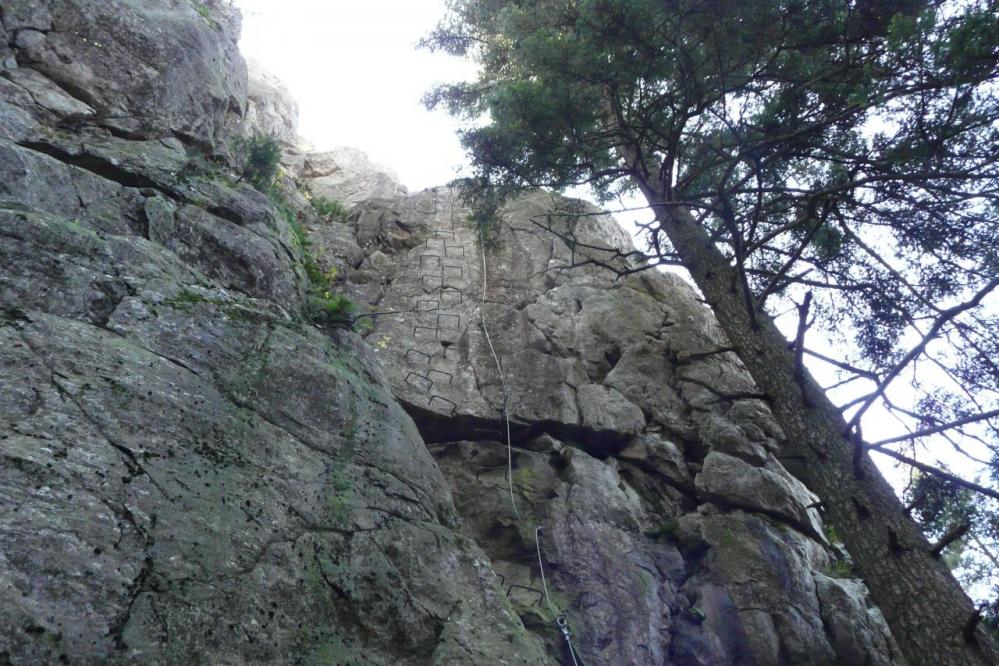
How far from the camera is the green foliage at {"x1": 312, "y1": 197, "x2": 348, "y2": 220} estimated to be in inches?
505

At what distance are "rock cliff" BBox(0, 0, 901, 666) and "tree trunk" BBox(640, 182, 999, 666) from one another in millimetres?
512

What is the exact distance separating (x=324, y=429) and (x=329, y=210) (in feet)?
25.7

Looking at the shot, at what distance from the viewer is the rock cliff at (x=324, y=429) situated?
4.18 metres

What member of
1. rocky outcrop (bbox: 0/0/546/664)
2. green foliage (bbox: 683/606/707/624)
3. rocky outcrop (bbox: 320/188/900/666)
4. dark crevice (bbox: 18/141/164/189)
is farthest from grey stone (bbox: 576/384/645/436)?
dark crevice (bbox: 18/141/164/189)

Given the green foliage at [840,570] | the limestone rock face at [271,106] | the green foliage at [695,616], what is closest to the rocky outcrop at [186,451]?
the green foliage at [695,616]

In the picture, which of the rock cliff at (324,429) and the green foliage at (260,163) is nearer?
the rock cliff at (324,429)

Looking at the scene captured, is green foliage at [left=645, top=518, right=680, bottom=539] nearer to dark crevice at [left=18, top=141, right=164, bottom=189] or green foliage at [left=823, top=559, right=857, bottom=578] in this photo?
green foliage at [left=823, top=559, right=857, bottom=578]

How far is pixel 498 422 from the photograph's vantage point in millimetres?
8930

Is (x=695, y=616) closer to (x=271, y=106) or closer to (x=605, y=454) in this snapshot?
(x=605, y=454)

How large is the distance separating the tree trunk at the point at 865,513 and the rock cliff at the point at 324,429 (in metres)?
0.51

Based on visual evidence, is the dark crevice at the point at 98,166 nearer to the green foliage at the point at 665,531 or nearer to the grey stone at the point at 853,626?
the green foliage at the point at 665,531

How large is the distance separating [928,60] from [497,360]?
578 centimetres

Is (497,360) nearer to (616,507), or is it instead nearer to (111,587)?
(616,507)

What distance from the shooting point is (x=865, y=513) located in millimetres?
5758
